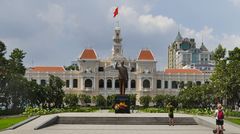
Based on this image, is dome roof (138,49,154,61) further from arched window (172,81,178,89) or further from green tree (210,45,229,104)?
green tree (210,45,229,104)

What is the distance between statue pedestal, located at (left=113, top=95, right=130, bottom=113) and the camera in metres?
45.0

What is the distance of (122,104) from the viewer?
148ft

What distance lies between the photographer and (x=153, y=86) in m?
133

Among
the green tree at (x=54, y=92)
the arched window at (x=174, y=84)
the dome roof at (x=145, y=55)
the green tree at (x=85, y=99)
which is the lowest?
the green tree at (x=85, y=99)

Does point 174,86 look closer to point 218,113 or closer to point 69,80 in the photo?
point 69,80

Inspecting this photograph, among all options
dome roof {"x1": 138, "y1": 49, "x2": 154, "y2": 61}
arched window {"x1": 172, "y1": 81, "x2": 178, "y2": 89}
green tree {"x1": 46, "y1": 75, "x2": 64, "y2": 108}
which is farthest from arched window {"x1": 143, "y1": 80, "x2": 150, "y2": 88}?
green tree {"x1": 46, "y1": 75, "x2": 64, "y2": 108}

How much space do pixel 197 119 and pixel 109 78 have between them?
99.2 metres

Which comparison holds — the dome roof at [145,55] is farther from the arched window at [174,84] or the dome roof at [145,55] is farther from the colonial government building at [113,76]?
the arched window at [174,84]

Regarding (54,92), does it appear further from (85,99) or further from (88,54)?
(88,54)

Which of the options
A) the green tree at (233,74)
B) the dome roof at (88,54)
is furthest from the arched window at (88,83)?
the green tree at (233,74)

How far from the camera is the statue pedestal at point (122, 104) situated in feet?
148

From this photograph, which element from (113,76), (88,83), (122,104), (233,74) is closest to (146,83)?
(113,76)

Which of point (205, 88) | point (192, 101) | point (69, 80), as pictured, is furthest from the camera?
point (69, 80)

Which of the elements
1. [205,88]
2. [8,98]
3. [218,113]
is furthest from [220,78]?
[218,113]
